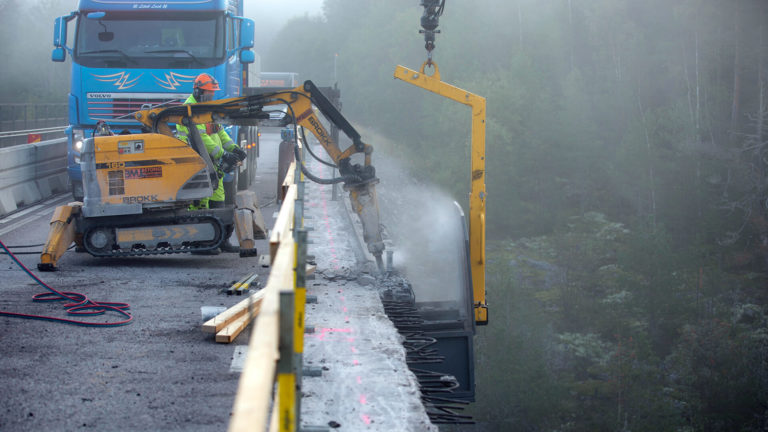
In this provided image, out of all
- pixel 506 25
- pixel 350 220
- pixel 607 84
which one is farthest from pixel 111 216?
pixel 506 25

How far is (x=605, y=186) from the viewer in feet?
173

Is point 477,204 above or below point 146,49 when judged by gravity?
below

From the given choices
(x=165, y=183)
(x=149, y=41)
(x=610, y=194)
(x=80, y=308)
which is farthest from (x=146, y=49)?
(x=610, y=194)

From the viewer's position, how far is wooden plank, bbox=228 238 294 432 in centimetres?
189

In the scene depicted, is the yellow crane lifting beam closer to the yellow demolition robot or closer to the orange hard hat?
the yellow demolition robot

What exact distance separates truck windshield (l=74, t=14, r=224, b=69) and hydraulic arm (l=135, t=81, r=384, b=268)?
312 centimetres

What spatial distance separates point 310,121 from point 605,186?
152 feet

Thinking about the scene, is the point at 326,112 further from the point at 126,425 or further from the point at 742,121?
the point at 742,121

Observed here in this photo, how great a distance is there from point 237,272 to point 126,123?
4.89 meters

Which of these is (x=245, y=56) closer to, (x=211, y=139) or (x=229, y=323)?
(x=211, y=139)

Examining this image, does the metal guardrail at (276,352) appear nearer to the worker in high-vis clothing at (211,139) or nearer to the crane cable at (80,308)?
the crane cable at (80,308)

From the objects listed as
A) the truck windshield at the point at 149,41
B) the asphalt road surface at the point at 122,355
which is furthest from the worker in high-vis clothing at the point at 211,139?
the truck windshield at the point at 149,41

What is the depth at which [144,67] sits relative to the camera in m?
12.8

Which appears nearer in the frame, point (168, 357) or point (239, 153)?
point (168, 357)
